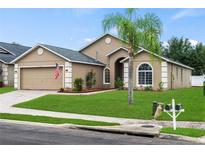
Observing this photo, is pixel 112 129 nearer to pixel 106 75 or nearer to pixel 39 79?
pixel 39 79

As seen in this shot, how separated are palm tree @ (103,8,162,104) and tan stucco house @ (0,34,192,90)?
28.1ft

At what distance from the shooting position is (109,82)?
114 feet

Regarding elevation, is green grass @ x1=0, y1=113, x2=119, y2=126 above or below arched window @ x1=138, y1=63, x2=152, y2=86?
below

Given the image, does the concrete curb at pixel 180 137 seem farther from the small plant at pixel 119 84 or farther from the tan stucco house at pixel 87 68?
the small plant at pixel 119 84

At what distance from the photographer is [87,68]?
107 feet

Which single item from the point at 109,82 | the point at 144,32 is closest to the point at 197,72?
the point at 109,82

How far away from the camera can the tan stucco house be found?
3030cm

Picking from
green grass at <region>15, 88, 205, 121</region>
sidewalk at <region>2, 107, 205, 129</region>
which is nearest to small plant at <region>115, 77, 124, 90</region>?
green grass at <region>15, 88, 205, 121</region>

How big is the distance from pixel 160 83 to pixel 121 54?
535 cm

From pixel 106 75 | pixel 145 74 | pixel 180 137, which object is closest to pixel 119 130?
pixel 180 137

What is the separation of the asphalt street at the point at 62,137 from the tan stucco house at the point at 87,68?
685 inches

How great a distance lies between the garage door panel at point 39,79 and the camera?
101 ft

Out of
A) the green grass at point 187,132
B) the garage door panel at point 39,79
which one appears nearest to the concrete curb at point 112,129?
the green grass at point 187,132

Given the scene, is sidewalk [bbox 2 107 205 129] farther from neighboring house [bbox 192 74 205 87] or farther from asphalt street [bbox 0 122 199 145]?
neighboring house [bbox 192 74 205 87]
